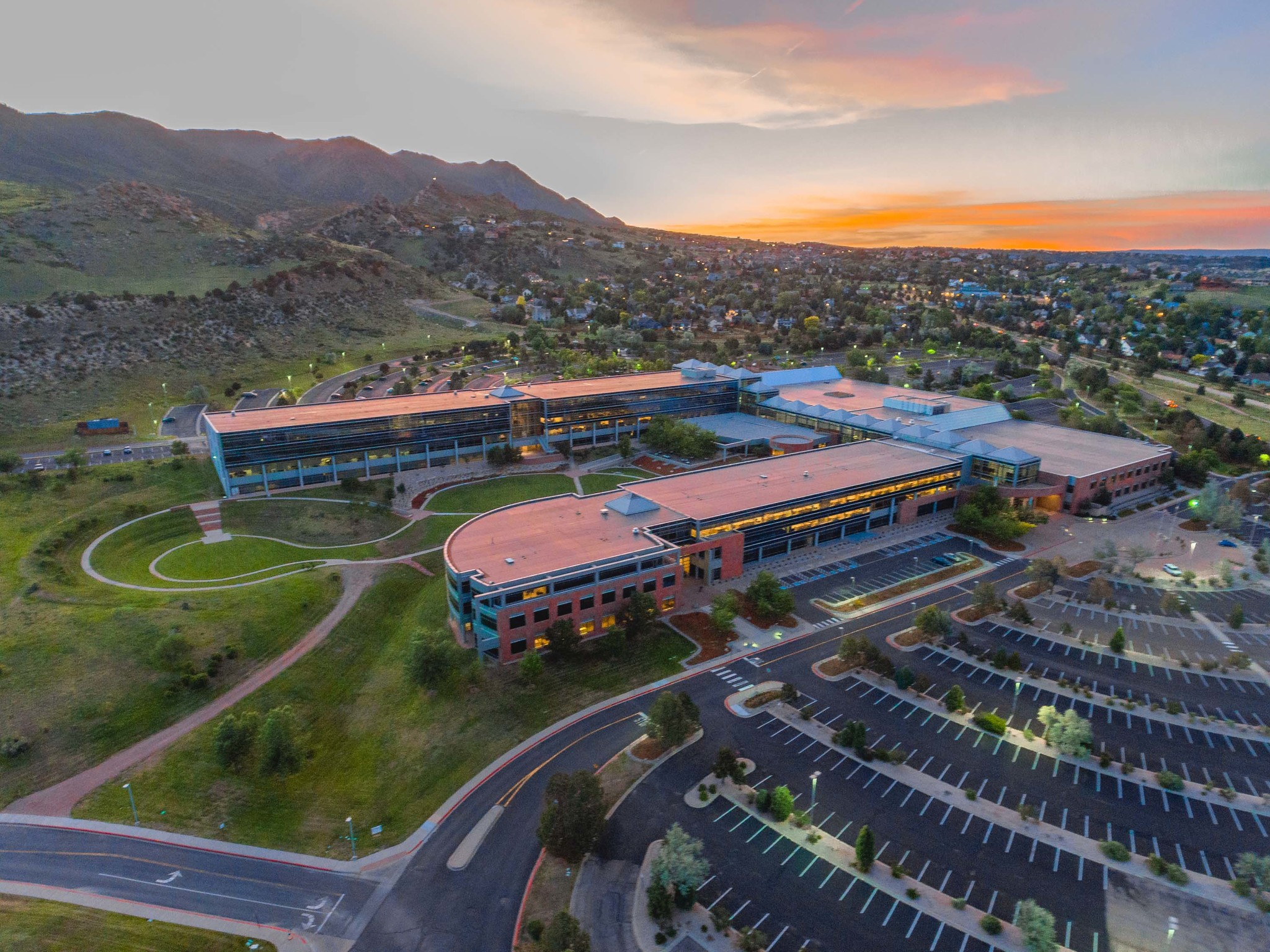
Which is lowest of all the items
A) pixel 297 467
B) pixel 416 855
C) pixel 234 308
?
pixel 416 855

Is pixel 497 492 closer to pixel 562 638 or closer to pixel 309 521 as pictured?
pixel 309 521

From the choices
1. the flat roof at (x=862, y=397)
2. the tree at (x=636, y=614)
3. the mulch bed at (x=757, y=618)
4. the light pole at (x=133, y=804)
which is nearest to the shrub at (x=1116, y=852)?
the mulch bed at (x=757, y=618)

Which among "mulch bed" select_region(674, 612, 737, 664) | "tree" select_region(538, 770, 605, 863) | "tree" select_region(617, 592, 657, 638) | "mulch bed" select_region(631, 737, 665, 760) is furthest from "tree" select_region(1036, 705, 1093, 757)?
"tree" select_region(538, 770, 605, 863)

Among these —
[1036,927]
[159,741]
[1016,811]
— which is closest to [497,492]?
[159,741]

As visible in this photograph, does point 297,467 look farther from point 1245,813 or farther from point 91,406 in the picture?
point 1245,813

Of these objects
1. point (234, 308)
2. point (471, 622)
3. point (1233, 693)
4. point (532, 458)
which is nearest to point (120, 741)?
point (471, 622)

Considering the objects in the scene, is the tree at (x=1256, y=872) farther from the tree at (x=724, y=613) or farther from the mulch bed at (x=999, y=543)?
the mulch bed at (x=999, y=543)
